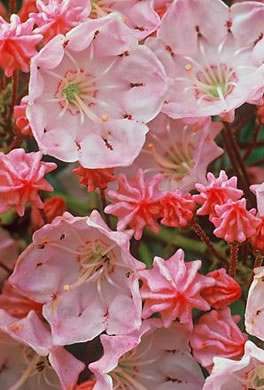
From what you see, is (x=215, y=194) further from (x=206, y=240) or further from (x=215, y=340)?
(x=215, y=340)

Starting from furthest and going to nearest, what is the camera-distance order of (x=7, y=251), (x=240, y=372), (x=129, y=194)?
(x=7, y=251) → (x=129, y=194) → (x=240, y=372)

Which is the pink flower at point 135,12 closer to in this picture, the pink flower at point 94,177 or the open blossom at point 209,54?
the open blossom at point 209,54

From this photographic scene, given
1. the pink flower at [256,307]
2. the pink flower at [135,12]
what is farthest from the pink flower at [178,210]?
the pink flower at [135,12]

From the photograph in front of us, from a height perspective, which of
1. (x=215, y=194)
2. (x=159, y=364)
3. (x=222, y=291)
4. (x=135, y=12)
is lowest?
(x=159, y=364)

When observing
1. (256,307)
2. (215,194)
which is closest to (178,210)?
(215,194)

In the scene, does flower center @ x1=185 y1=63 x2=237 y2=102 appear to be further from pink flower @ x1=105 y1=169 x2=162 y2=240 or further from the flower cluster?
pink flower @ x1=105 y1=169 x2=162 y2=240

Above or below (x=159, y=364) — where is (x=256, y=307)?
above

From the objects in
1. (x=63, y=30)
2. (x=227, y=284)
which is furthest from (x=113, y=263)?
(x=63, y=30)

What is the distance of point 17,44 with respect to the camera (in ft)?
4.48

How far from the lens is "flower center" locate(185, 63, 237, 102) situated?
1.51m

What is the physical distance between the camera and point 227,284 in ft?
4.46

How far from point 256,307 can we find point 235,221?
0.35 ft

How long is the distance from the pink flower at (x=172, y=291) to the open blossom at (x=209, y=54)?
0.21 meters

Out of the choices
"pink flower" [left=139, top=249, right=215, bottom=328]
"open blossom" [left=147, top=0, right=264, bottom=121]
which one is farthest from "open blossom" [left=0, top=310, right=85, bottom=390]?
"open blossom" [left=147, top=0, right=264, bottom=121]
